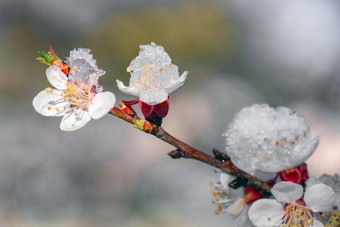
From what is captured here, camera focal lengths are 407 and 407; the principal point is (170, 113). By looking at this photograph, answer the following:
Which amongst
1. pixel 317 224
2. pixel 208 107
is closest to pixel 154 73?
pixel 317 224

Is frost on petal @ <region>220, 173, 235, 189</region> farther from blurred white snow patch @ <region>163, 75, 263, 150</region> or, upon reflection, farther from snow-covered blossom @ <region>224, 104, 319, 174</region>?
blurred white snow patch @ <region>163, 75, 263, 150</region>

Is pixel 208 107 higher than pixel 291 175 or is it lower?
higher

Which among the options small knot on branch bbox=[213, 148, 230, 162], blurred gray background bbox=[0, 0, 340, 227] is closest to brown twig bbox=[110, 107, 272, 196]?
small knot on branch bbox=[213, 148, 230, 162]

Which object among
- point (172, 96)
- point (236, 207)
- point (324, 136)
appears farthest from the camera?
point (172, 96)

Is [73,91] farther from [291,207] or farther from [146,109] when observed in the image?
[291,207]

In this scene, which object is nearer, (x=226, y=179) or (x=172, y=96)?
(x=226, y=179)

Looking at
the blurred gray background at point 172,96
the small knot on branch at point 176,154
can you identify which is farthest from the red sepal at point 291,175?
the blurred gray background at point 172,96
